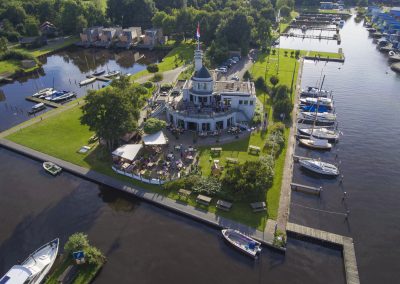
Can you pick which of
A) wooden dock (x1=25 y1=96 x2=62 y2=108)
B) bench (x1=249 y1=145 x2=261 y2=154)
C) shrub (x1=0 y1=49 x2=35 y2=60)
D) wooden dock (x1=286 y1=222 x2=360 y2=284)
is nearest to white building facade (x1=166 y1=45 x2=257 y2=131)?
bench (x1=249 y1=145 x2=261 y2=154)

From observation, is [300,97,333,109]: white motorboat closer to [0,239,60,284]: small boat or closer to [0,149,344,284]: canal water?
[0,149,344,284]: canal water

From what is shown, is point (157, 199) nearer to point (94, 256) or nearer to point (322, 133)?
point (94, 256)

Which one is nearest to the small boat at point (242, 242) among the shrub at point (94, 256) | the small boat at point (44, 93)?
the shrub at point (94, 256)

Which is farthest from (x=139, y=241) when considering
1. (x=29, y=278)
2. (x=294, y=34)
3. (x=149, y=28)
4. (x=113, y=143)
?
(x=294, y=34)

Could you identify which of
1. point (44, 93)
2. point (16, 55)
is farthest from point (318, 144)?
point (16, 55)

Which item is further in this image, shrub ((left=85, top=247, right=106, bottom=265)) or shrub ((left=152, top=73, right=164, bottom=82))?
shrub ((left=152, top=73, right=164, bottom=82))

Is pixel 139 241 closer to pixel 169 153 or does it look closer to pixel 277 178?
pixel 169 153
